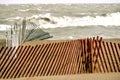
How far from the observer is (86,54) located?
8.84 m

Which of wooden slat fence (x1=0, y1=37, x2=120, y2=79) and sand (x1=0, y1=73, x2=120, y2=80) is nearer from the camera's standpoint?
sand (x1=0, y1=73, x2=120, y2=80)

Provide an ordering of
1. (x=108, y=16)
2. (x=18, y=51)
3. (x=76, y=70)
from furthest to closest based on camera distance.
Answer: (x=108, y=16)
(x=18, y=51)
(x=76, y=70)

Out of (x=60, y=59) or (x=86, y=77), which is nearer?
(x=86, y=77)

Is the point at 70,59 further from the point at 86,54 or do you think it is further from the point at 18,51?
the point at 18,51

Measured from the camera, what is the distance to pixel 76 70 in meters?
8.49

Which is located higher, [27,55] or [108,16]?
[27,55]

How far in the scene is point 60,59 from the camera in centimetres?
895

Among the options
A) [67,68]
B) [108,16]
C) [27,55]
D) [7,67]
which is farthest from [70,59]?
[108,16]

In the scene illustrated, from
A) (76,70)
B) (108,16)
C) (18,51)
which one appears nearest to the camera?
(76,70)

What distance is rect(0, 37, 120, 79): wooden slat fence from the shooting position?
8.47m

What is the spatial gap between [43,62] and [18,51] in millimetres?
1031

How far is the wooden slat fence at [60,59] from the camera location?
27.8 ft

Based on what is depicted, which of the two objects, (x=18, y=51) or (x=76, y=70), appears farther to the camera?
(x=18, y=51)

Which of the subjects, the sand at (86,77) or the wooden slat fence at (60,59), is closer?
the sand at (86,77)
